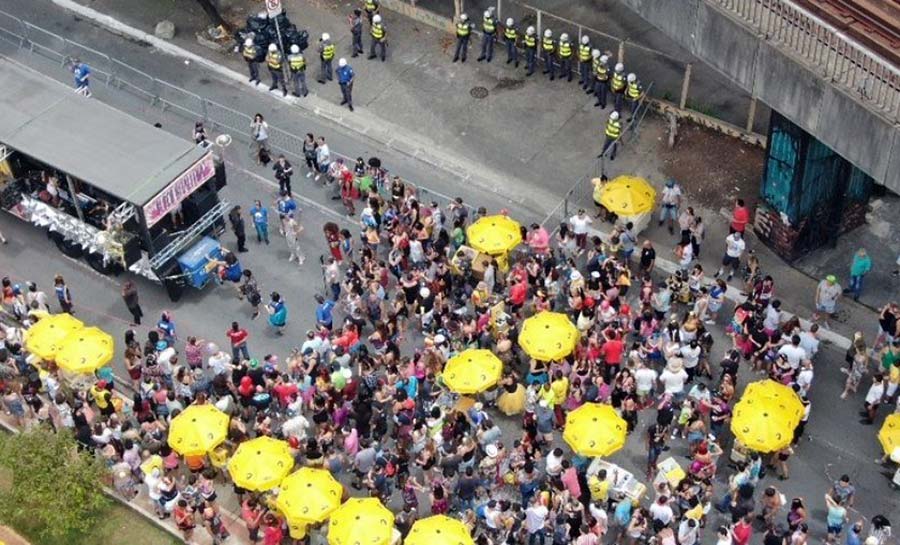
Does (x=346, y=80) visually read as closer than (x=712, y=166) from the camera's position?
No

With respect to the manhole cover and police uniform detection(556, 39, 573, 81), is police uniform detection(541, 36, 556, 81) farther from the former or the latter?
the manhole cover

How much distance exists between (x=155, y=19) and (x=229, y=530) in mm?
19386

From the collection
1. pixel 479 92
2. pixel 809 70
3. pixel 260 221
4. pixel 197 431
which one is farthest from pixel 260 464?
pixel 479 92

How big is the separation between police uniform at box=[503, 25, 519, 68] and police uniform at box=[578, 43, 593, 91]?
187 centimetres

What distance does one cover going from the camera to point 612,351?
2764cm

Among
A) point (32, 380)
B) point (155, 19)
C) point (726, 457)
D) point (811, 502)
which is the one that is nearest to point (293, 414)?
point (32, 380)

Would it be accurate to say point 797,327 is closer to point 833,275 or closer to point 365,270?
point 833,275

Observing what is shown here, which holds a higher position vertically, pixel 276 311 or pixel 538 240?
pixel 538 240

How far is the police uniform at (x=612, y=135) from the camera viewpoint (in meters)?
33.4

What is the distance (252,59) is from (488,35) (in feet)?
21.5

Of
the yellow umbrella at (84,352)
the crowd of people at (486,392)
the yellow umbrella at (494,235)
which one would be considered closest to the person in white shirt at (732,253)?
the crowd of people at (486,392)

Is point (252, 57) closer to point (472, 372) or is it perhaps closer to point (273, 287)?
point (273, 287)

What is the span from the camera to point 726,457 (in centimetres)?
2698

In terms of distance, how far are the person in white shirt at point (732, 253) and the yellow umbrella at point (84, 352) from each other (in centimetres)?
1378
